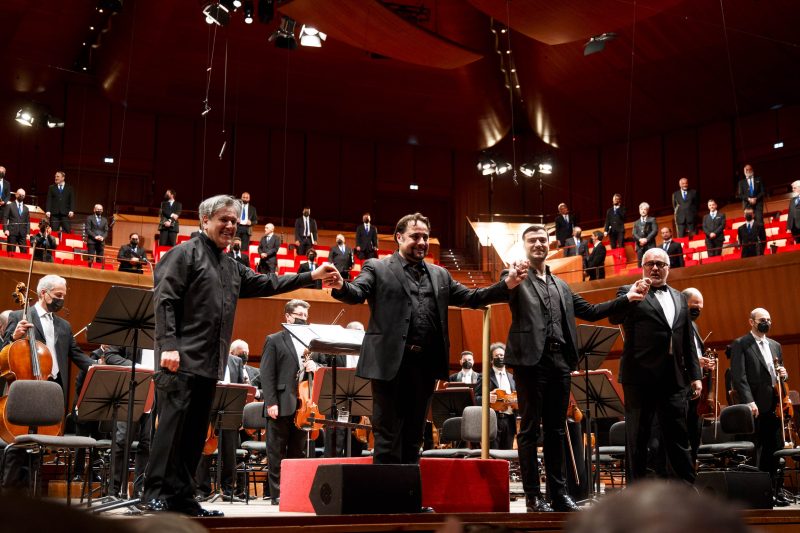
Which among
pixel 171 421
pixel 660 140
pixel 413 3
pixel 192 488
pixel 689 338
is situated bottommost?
pixel 192 488

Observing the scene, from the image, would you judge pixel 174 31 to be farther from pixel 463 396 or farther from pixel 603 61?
pixel 463 396

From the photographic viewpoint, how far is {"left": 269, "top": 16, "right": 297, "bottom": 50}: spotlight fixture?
1416 cm

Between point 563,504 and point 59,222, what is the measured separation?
1236 cm

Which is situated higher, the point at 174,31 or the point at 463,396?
the point at 174,31

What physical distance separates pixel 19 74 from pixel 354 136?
23.7 ft

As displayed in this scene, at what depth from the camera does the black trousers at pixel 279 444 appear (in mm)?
6578

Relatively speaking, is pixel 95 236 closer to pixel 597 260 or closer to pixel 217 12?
pixel 217 12

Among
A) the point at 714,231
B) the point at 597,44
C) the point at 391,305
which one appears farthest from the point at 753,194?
the point at 391,305

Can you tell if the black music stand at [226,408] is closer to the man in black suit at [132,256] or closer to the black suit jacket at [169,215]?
the man in black suit at [132,256]

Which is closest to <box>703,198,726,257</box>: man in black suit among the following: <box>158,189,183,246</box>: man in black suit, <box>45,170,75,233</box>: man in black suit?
<box>158,189,183,246</box>: man in black suit

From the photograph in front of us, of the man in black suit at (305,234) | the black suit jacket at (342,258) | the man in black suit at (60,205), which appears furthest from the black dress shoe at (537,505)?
the man in black suit at (60,205)

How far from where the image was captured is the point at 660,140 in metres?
18.5

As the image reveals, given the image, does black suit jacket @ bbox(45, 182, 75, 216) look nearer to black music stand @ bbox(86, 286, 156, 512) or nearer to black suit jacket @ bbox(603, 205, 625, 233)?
black suit jacket @ bbox(603, 205, 625, 233)

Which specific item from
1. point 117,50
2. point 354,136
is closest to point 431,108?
point 354,136
